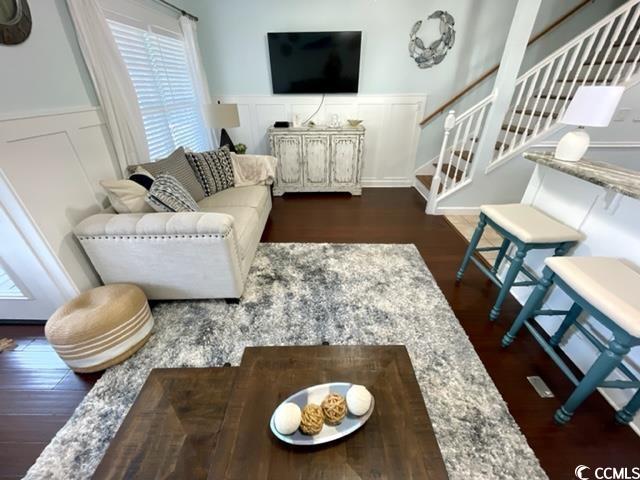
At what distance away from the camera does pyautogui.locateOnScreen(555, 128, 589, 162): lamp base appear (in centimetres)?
159

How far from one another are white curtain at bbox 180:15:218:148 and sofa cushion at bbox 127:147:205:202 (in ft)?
3.78

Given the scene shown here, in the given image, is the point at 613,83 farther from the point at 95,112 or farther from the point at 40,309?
the point at 40,309

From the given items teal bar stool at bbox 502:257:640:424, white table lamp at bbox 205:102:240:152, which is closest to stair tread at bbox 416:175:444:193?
teal bar stool at bbox 502:257:640:424

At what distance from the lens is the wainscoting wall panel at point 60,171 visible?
1415mm

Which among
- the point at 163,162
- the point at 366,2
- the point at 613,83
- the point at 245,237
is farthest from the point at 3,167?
the point at 613,83

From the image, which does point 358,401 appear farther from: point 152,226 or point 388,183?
point 388,183

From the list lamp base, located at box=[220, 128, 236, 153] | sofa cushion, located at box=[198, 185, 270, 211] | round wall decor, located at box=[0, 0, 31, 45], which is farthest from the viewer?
lamp base, located at box=[220, 128, 236, 153]

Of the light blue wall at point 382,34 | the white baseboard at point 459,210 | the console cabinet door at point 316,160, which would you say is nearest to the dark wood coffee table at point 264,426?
the white baseboard at point 459,210

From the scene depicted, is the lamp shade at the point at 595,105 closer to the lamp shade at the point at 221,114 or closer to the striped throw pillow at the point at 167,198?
the striped throw pillow at the point at 167,198

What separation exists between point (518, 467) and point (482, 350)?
62 cm

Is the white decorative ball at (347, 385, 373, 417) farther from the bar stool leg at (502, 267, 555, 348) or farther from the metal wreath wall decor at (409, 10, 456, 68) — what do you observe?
the metal wreath wall decor at (409, 10, 456, 68)

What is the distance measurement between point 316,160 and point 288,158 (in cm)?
40

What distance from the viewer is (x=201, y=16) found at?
133 inches

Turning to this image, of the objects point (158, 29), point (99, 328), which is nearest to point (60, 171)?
point (99, 328)
